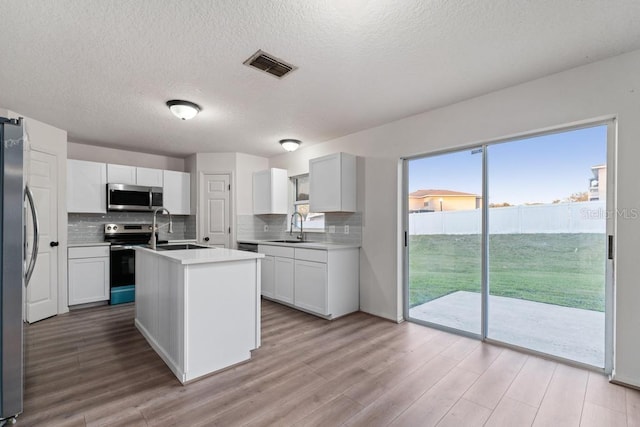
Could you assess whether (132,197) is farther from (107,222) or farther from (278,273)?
(278,273)

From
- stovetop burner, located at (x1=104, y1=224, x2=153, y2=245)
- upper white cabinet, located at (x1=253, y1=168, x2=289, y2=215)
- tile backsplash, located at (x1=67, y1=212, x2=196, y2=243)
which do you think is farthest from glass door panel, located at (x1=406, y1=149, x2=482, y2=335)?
stovetop burner, located at (x1=104, y1=224, x2=153, y2=245)

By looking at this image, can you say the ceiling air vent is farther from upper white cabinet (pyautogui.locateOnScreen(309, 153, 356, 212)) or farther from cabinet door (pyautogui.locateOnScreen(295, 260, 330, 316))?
cabinet door (pyautogui.locateOnScreen(295, 260, 330, 316))

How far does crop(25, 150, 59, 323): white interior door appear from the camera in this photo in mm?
3541

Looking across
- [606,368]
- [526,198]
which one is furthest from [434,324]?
[526,198]

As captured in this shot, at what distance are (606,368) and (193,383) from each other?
3.14 m

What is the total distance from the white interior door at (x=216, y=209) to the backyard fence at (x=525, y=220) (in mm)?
3305

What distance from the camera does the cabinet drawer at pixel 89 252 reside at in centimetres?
409

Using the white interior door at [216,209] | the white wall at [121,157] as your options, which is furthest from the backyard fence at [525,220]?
the white wall at [121,157]

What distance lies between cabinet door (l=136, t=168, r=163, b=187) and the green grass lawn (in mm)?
4198

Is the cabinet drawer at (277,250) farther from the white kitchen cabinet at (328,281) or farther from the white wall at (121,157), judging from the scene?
the white wall at (121,157)

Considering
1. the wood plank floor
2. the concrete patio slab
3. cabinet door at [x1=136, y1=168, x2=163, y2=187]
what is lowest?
the wood plank floor

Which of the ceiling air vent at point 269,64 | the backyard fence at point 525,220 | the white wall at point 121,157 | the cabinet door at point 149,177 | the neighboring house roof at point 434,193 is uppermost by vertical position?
the ceiling air vent at point 269,64

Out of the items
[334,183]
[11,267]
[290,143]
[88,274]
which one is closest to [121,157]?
[88,274]

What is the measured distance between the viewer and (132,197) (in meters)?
4.78
